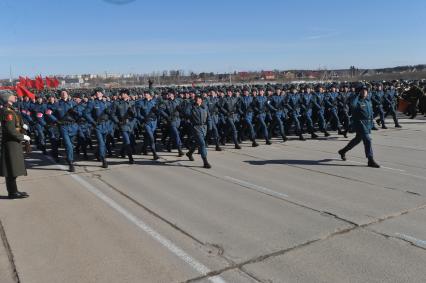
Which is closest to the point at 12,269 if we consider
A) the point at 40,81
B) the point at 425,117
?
the point at 425,117

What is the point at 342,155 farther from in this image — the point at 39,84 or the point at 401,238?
the point at 39,84

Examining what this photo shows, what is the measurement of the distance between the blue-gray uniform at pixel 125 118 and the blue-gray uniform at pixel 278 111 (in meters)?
4.92

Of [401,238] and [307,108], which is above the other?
[307,108]

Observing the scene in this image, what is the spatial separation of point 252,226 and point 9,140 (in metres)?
4.68

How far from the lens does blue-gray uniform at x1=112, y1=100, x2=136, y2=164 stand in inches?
428

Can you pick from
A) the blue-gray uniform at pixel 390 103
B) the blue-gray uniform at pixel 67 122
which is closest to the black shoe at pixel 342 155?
the blue-gray uniform at pixel 67 122

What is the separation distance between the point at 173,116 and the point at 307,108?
508 cm

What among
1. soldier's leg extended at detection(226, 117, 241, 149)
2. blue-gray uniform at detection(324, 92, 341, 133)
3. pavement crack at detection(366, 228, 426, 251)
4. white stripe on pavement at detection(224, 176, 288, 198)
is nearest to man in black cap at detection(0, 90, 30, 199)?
white stripe on pavement at detection(224, 176, 288, 198)

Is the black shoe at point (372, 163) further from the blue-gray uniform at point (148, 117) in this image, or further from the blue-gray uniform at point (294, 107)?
the blue-gray uniform at point (148, 117)

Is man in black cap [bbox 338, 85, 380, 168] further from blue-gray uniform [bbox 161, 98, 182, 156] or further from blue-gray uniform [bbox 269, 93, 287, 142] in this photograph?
blue-gray uniform [bbox 161, 98, 182, 156]

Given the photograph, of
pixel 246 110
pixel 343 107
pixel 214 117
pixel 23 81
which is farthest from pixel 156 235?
pixel 23 81

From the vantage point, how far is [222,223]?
5922 millimetres

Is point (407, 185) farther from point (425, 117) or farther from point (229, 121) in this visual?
point (425, 117)

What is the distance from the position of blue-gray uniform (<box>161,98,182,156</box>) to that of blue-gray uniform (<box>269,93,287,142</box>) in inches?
133
